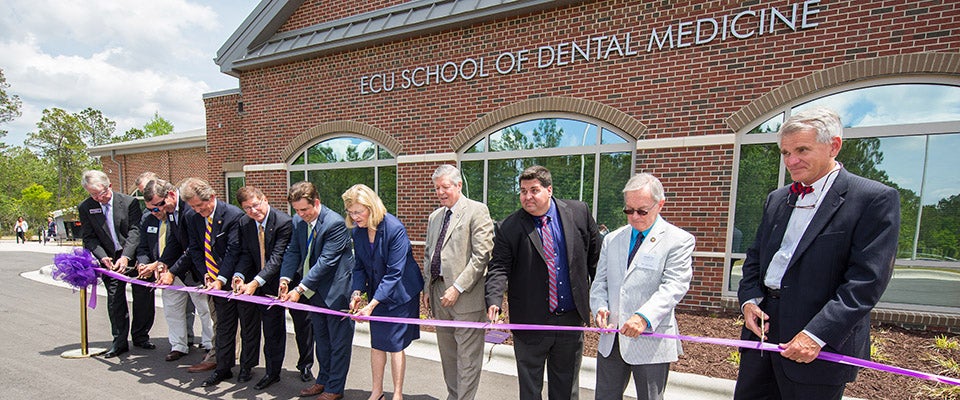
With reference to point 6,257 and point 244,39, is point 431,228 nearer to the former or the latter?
point 244,39

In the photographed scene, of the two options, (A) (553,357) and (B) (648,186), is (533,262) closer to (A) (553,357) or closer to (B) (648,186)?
(A) (553,357)

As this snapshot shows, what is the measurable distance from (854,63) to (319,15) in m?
9.23

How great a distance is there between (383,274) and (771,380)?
2.75 m

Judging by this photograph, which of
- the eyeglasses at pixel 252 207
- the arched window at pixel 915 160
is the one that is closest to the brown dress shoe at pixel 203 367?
the eyeglasses at pixel 252 207

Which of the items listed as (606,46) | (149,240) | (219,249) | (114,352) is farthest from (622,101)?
(114,352)

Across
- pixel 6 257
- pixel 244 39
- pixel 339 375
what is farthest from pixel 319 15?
pixel 6 257

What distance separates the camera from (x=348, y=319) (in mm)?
3646

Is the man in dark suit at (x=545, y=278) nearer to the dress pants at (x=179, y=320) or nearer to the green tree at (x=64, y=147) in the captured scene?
the dress pants at (x=179, y=320)

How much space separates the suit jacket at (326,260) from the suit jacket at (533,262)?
1.47 metres

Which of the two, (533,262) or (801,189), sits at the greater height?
(801,189)

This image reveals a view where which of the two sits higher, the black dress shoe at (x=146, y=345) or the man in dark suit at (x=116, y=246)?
the man in dark suit at (x=116, y=246)

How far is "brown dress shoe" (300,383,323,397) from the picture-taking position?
12.3ft

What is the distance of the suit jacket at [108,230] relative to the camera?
484 centimetres

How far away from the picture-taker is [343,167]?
876 cm
